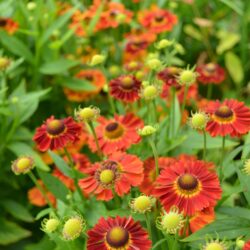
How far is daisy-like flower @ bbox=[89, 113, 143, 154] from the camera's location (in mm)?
1434

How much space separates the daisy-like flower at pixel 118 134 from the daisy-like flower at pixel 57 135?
16cm

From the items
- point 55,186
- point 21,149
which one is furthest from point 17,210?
point 55,186

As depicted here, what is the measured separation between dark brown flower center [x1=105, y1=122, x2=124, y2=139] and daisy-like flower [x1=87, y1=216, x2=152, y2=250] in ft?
1.50

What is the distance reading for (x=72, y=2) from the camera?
2420mm

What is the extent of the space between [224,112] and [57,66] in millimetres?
843

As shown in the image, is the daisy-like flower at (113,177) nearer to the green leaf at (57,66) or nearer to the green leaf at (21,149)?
the green leaf at (21,149)

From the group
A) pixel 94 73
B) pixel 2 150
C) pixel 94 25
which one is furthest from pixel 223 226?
pixel 94 25

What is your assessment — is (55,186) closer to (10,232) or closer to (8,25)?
(10,232)

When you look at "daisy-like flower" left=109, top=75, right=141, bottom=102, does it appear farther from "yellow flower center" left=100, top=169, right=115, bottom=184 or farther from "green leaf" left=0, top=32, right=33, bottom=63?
"green leaf" left=0, top=32, right=33, bottom=63

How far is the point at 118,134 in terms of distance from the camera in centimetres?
148

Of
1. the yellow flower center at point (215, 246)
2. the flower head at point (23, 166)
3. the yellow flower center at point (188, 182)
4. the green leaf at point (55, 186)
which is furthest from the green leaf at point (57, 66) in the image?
the yellow flower center at point (215, 246)

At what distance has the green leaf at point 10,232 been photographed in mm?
1726

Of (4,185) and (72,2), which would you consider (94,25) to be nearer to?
(72,2)

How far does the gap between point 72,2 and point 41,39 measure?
55 centimetres
